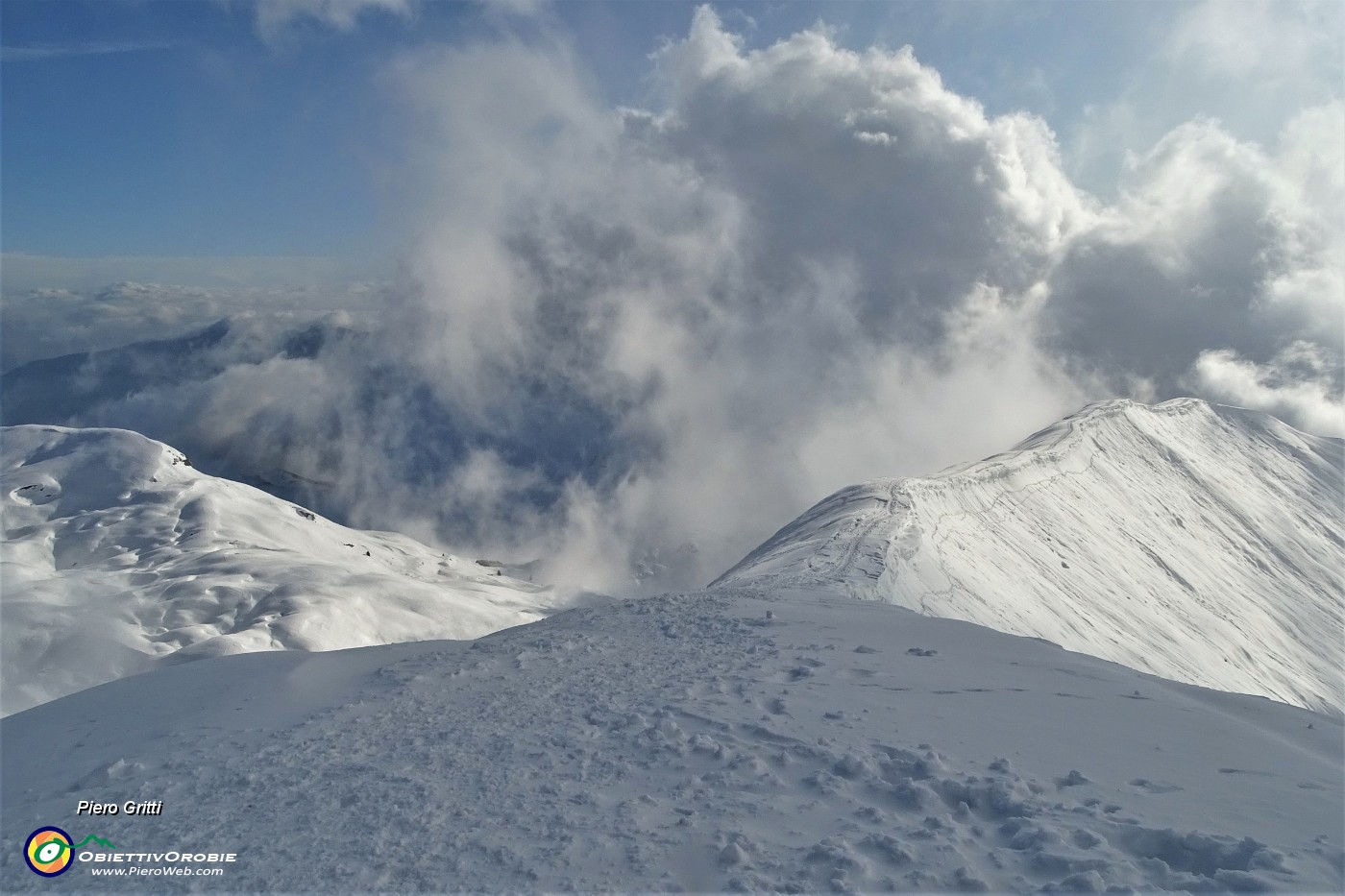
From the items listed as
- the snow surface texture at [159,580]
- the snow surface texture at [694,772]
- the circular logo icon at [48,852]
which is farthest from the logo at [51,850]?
the snow surface texture at [159,580]

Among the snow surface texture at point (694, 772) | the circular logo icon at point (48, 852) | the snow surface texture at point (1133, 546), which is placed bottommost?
the circular logo icon at point (48, 852)

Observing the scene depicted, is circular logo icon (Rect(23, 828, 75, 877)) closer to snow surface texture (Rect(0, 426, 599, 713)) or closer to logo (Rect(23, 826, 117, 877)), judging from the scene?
logo (Rect(23, 826, 117, 877))

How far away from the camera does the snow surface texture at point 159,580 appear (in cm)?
3553

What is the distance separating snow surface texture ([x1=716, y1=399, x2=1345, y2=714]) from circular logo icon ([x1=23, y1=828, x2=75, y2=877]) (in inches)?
659

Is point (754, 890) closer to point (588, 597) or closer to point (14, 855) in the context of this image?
point (14, 855)

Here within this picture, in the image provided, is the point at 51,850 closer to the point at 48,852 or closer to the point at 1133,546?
the point at 48,852

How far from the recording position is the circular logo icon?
816 centimetres

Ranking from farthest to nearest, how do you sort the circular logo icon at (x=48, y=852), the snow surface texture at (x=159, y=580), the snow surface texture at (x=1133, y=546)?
the snow surface texture at (x=159, y=580) < the snow surface texture at (x=1133, y=546) < the circular logo icon at (x=48, y=852)

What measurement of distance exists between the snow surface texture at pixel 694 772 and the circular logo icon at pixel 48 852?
141 mm

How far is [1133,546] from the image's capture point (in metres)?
53.8

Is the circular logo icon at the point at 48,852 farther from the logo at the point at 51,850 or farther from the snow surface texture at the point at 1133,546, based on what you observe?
the snow surface texture at the point at 1133,546

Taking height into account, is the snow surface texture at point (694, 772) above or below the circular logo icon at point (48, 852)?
above

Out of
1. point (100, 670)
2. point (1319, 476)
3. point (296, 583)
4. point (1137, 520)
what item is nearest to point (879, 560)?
point (100, 670)

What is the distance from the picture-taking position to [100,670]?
113 feet
